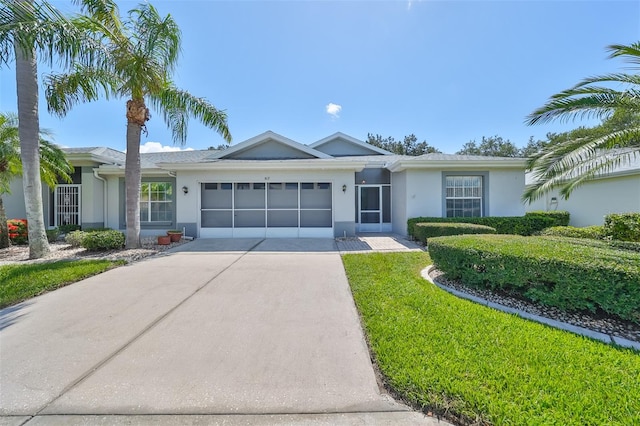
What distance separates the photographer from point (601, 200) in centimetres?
1260

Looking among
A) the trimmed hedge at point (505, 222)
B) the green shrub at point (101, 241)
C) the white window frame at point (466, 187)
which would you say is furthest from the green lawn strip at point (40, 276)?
the white window frame at point (466, 187)

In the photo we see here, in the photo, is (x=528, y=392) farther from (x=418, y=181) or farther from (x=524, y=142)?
(x=524, y=142)

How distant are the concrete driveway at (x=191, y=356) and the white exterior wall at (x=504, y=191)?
10.8 m

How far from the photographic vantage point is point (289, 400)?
2.57m

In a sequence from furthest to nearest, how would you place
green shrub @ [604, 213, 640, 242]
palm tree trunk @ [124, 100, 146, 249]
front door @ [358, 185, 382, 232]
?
front door @ [358, 185, 382, 232] → palm tree trunk @ [124, 100, 146, 249] → green shrub @ [604, 213, 640, 242]

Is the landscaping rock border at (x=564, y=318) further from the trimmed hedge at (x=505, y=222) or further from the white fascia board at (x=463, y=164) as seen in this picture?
the white fascia board at (x=463, y=164)

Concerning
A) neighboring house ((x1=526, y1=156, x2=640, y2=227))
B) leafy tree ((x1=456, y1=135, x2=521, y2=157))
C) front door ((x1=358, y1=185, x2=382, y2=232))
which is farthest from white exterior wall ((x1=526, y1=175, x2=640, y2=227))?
leafy tree ((x1=456, y1=135, x2=521, y2=157))

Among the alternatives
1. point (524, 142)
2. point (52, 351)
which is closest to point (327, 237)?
point (52, 351)

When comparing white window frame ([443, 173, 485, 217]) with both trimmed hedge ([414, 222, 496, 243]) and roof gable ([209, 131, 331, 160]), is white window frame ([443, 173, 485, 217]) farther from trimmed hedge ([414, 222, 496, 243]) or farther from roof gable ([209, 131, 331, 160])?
roof gable ([209, 131, 331, 160])

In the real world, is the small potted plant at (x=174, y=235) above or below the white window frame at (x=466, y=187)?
below

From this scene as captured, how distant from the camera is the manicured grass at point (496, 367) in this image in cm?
230

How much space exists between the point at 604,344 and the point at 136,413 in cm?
545

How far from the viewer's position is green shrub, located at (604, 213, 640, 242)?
813cm

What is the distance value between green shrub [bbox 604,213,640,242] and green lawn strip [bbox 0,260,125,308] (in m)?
15.5
